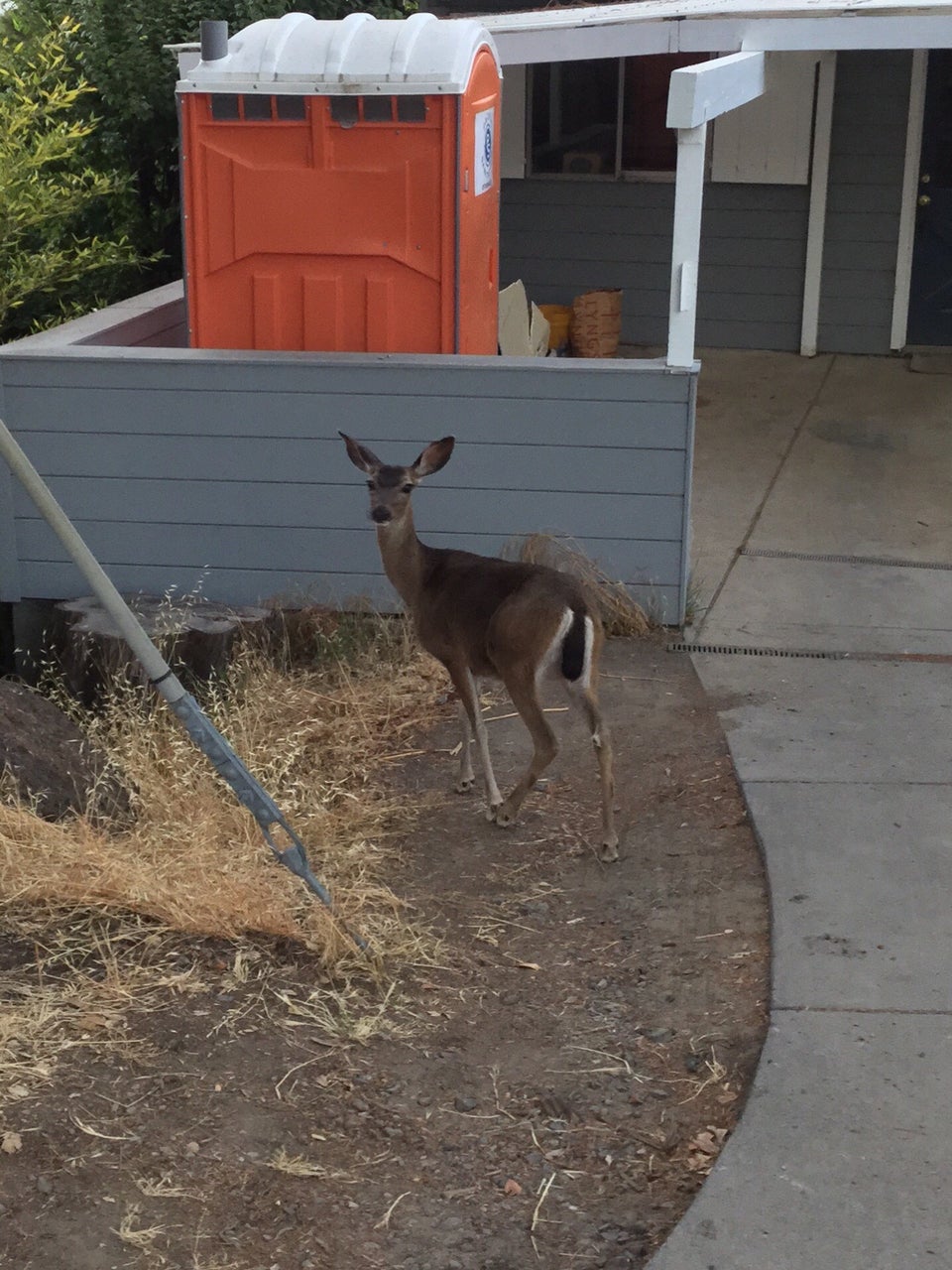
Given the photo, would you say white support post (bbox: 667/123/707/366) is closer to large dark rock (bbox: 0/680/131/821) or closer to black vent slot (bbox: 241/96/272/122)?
black vent slot (bbox: 241/96/272/122)

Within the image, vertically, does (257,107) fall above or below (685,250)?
above

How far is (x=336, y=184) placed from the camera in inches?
284

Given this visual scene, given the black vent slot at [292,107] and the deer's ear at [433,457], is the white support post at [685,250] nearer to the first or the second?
the deer's ear at [433,457]

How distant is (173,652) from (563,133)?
24.2 ft

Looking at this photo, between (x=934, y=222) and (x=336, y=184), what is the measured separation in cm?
647

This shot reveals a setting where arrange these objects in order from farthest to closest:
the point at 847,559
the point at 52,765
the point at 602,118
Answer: the point at 602,118 < the point at 847,559 < the point at 52,765

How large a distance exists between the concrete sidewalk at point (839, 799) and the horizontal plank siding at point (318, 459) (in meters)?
0.87

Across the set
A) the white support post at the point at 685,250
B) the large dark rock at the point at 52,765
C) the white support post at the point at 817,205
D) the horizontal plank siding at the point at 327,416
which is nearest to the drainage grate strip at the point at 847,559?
the horizontal plank siding at the point at 327,416

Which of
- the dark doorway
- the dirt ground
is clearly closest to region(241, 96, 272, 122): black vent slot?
the dirt ground

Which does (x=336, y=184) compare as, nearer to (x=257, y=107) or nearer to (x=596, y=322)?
(x=257, y=107)

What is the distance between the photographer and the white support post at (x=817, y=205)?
38.7 ft

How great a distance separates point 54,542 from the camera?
7.58 m

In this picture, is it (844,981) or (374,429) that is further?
(374,429)

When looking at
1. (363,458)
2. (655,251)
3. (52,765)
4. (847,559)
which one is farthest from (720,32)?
(52,765)
